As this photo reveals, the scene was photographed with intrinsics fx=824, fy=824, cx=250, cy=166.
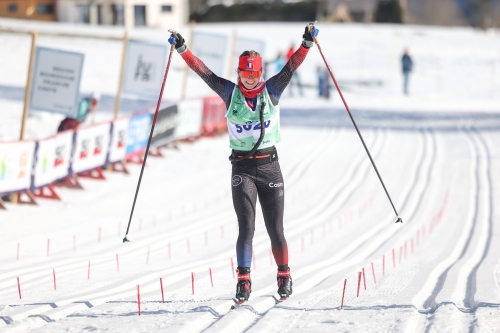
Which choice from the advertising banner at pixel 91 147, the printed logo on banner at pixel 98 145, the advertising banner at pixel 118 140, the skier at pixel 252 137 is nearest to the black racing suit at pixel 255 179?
the skier at pixel 252 137

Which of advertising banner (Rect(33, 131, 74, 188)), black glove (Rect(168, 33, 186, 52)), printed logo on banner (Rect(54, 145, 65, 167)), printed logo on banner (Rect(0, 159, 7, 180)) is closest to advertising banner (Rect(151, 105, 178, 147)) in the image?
advertising banner (Rect(33, 131, 74, 188))

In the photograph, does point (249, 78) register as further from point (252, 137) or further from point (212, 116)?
point (212, 116)

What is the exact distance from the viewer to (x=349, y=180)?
16.5 m

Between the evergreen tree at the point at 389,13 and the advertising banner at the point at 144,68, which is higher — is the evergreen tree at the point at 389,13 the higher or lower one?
the higher one

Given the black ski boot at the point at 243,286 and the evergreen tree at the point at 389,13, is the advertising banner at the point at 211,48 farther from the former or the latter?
the evergreen tree at the point at 389,13

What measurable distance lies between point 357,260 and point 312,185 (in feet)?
20.4

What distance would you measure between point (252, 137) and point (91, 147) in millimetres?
9127

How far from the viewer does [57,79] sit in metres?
13.5

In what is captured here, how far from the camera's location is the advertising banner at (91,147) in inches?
560

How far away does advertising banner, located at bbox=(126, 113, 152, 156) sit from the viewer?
53.3 ft

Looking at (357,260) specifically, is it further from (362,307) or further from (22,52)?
(22,52)

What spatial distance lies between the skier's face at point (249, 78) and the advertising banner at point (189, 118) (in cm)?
1266

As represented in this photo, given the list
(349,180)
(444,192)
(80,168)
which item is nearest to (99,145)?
(80,168)

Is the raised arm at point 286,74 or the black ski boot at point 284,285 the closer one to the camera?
the raised arm at point 286,74
